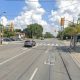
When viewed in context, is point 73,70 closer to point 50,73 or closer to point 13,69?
point 50,73

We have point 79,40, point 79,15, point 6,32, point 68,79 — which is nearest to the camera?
point 68,79

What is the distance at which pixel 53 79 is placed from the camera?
43.7 ft

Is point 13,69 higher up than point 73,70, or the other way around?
point 13,69

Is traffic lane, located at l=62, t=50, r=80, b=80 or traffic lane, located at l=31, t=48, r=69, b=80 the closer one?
traffic lane, located at l=31, t=48, r=69, b=80

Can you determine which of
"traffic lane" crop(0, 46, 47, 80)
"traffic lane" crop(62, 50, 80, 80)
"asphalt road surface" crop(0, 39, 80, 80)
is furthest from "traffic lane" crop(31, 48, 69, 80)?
"traffic lane" crop(0, 46, 47, 80)

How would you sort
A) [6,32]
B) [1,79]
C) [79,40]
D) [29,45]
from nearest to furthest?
[1,79], [29,45], [79,40], [6,32]

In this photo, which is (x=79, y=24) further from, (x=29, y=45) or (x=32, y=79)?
(x=32, y=79)

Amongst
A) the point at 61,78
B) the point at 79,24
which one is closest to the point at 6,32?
the point at 79,24

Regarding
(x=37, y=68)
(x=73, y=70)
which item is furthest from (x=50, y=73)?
(x=73, y=70)

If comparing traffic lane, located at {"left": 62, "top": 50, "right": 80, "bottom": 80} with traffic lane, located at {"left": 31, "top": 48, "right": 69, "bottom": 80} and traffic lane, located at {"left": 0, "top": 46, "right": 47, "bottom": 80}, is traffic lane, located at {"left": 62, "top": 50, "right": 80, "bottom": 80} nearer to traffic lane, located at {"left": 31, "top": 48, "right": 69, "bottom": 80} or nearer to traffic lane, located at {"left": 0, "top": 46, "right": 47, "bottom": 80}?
traffic lane, located at {"left": 31, "top": 48, "right": 69, "bottom": 80}

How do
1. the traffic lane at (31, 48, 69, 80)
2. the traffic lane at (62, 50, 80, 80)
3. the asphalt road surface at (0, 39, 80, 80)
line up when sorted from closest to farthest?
the traffic lane at (31, 48, 69, 80)
the asphalt road surface at (0, 39, 80, 80)
the traffic lane at (62, 50, 80, 80)

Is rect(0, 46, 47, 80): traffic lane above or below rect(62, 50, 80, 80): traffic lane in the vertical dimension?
above

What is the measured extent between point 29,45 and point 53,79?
45308mm

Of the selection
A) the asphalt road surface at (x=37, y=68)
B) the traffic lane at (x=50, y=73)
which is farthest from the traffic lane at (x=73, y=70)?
the traffic lane at (x=50, y=73)
